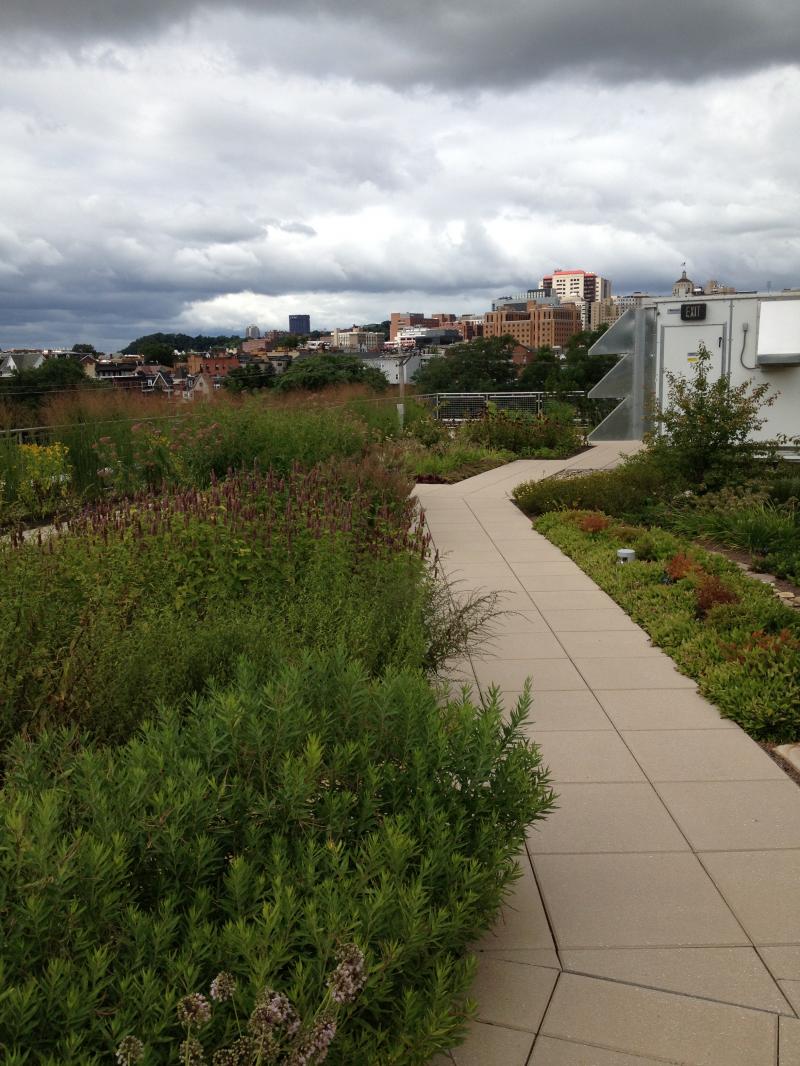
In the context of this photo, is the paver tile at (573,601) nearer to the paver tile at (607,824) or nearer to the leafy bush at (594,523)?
the leafy bush at (594,523)

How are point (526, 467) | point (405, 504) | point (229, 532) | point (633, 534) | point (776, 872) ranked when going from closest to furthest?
point (776, 872), point (229, 532), point (405, 504), point (633, 534), point (526, 467)

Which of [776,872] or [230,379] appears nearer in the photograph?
[776,872]

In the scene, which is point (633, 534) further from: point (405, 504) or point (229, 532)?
point (229, 532)

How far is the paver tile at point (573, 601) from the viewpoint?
6.96m

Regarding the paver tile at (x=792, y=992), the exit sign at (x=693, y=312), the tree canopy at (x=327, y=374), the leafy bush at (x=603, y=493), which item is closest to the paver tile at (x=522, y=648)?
the paver tile at (x=792, y=992)

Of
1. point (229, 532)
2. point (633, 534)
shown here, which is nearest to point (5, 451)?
point (229, 532)

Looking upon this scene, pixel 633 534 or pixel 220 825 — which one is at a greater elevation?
pixel 220 825

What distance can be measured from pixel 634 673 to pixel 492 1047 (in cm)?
325

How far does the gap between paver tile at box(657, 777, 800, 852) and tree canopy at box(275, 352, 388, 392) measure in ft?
41.2

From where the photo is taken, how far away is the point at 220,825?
2.31 meters

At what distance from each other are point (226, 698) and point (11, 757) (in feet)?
2.06

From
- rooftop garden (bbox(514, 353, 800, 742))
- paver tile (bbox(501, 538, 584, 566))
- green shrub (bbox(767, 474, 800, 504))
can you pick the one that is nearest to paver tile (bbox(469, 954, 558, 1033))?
rooftop garden (bbox(514, 353, 800, 742))

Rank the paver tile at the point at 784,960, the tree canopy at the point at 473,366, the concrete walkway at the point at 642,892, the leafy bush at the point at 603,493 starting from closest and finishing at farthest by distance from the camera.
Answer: the concrete walkway at the point at 642,892 < the paver tile at the point at 784,960 < the leafy bush at the point at 603,493 < the tree canopy at the point at 473,366

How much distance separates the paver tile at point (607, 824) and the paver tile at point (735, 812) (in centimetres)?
7
